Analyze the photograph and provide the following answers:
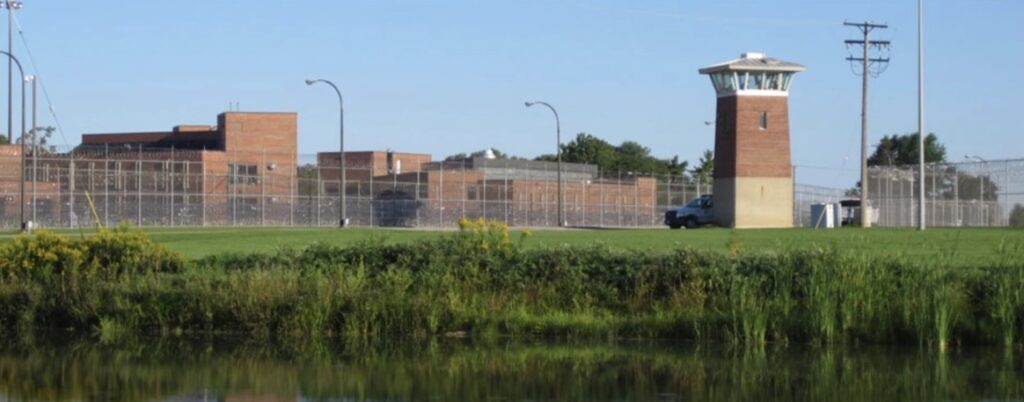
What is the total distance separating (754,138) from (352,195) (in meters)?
23.0

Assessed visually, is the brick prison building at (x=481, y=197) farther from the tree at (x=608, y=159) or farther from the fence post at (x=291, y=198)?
the tree at (x=608, y=159)

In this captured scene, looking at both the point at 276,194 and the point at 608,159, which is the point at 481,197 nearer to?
the point at 276,194

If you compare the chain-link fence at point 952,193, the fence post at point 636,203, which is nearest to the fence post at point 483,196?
the fence post at point 636,203

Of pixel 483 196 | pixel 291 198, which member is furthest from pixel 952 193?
pixel 291 198

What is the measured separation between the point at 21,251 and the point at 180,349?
6184mm

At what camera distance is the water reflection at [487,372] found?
1853cm

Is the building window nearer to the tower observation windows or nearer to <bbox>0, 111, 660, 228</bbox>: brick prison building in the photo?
<bbox>0, 111, 660, 228</bbox>: brick prison building

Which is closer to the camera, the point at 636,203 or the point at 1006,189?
the point at 1006,189

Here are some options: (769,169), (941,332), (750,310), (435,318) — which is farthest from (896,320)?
(769,169)

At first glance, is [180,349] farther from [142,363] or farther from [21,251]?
[21,251]

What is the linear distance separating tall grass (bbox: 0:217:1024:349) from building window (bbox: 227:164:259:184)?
48.4 metres

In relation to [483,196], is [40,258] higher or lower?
lower

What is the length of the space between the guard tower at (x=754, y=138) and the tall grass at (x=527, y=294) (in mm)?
49858

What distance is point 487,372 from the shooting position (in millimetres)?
20812
